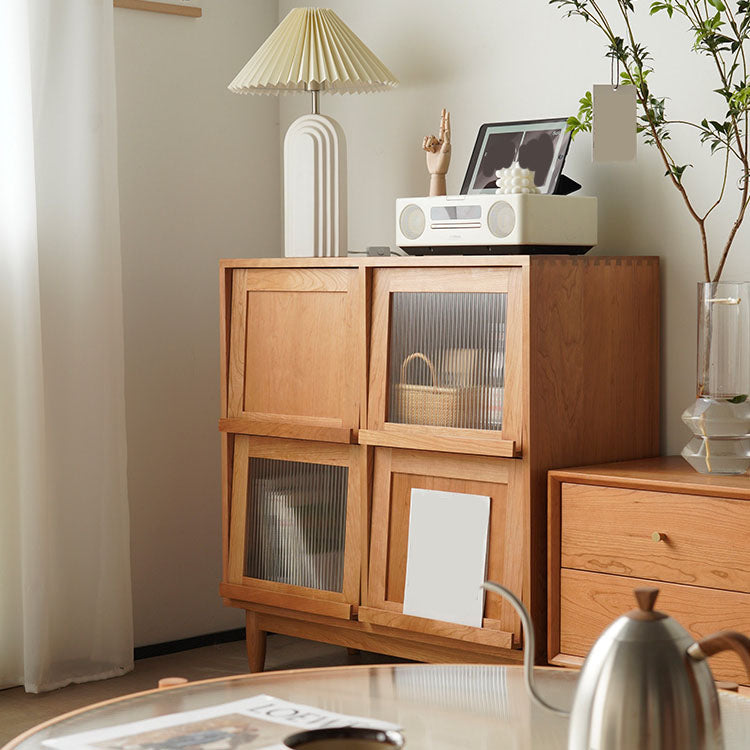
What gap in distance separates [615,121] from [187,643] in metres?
2.12

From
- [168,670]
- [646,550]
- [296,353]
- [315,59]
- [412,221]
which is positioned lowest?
[168,670]

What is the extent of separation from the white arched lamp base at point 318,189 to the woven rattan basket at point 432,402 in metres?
0.51

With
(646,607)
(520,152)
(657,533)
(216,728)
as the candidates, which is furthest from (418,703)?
(520,152)

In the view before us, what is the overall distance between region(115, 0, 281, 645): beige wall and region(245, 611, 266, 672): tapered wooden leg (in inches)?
16.9

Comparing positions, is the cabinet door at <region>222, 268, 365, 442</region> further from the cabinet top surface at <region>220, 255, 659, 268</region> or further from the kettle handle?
the kettle handle

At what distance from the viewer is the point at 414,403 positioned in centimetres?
289

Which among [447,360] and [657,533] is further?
[447,360]

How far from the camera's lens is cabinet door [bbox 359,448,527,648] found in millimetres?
2703

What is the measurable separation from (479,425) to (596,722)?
1.71m

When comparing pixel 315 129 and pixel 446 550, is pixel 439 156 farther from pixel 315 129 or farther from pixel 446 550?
pixel 446 550

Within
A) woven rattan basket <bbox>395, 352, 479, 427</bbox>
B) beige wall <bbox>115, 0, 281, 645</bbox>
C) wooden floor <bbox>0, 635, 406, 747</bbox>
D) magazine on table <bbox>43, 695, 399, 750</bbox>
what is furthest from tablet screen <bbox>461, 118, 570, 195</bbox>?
magazine on table <bbox>43, 695, 399, 750</bbox>

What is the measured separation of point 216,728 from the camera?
4.49ft

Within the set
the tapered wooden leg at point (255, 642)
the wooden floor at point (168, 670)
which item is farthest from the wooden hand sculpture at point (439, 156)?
the wooden floor at point (168, 670)

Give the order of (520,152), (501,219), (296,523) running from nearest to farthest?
1. (501,219)
2. (520,152)
3. (296,523)
